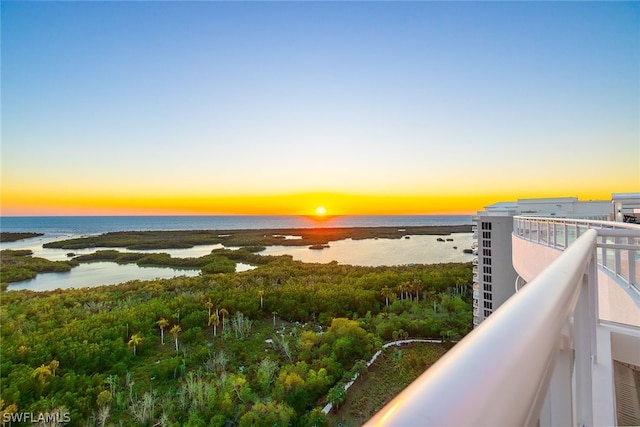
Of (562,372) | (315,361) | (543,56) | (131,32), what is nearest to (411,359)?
(315,361)

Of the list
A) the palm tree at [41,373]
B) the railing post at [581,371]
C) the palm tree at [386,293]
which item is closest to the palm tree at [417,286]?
the palm tree at [386,293]

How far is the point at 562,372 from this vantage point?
59 cm

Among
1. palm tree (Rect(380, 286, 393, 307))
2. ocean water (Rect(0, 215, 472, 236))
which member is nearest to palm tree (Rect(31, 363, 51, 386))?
palm tree (Rect(380, 286, 393, 307))

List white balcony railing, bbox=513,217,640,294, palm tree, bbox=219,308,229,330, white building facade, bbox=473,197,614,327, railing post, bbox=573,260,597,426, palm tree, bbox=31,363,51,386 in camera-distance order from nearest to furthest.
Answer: railing post, bbox=573,260,597,426, white balcony railing, bbox=513,217,640,294, palm tree, bbox=31,363,51,386, white building facade, bbox=473,197,614,327, palm tree, bbox=219,308,229,330

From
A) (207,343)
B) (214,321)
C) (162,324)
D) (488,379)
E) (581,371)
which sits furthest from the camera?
(214,321)

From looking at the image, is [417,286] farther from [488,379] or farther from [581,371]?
[488,379]

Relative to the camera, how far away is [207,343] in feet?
37.3

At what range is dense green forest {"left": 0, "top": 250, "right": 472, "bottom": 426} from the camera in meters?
7.66

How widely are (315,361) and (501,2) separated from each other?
11115mm

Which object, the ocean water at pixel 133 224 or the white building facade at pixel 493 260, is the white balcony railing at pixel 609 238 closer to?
the white building facade at pixel 493 260

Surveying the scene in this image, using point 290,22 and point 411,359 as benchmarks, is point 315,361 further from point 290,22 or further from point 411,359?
point 290,22

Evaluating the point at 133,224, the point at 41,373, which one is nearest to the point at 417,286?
the point at 41,373

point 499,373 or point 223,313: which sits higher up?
point 499,373

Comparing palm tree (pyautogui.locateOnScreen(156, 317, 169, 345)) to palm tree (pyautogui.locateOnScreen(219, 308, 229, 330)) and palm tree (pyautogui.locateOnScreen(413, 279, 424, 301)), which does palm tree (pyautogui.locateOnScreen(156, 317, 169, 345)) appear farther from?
palm tree (pyautogui.locateOnScreen(413, 279, 424, 301))
